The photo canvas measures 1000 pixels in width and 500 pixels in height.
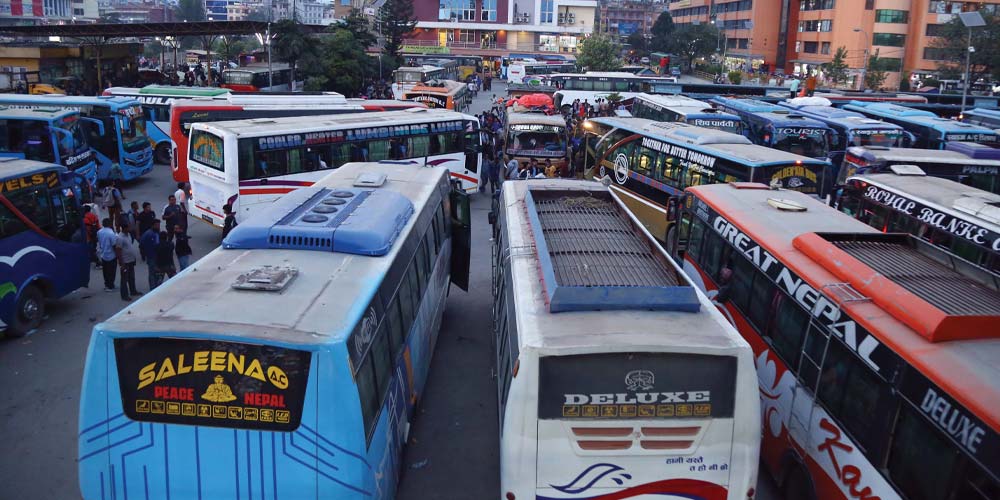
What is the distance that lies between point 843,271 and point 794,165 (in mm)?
7528

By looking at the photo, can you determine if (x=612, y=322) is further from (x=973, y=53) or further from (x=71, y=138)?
(x=973, y=53)

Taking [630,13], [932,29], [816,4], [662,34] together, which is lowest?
[932,29]

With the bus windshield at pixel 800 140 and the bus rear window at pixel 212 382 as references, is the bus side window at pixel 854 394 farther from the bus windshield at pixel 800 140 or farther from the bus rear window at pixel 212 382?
the bus windshield at pixel 800 140

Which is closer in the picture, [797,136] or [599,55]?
[797,136]

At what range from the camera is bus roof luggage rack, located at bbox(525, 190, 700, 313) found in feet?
18.0

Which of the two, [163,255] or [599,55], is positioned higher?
[599,55]

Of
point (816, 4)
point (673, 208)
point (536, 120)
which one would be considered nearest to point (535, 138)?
point (536, 120)

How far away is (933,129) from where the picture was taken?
→ 21.5 meters

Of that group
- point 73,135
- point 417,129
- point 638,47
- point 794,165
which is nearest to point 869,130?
point 794,165

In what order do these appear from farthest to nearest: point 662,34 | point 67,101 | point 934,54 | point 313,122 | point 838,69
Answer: point 662,34, point 934,54, point 838,69, point 67,101, point 313,122

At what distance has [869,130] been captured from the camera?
20578 mm

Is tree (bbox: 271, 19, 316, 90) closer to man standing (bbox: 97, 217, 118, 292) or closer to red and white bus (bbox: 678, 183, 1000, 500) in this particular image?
man standing (bbox: 97, 217, 118, 292)

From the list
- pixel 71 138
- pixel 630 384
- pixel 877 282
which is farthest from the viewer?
pixel 71 138

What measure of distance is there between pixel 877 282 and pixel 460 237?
7169 mm
